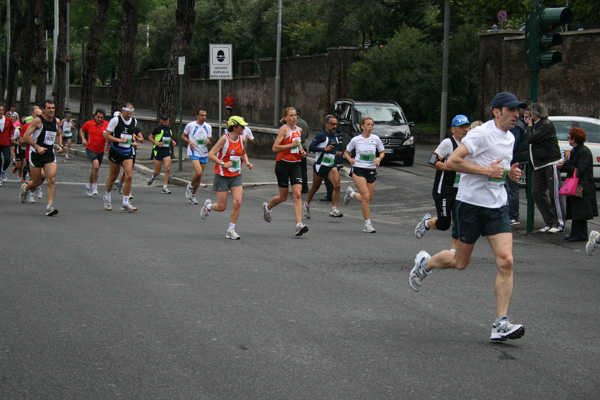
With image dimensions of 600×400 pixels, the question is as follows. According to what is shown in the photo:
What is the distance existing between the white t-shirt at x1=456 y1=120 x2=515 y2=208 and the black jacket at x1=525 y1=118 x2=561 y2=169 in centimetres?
667

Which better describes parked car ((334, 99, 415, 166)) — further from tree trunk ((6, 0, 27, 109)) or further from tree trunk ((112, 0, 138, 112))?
tree trunk ((6, 0, 27, 109))

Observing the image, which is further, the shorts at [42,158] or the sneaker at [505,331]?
the shorts at [42,158]

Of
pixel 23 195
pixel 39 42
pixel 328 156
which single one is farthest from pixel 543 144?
pixel 39 42

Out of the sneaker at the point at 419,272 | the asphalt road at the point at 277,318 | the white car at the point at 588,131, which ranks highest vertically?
the white car at the point at 588,131

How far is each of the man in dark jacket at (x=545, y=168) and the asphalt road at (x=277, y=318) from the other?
2.22ft

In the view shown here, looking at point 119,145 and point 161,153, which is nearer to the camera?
point 119,145

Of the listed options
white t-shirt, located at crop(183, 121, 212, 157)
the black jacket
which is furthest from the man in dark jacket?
white t-shirt, located at crop(183, 121, 212, 157)

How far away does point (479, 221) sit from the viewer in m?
6.91

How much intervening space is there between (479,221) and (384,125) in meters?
20.3

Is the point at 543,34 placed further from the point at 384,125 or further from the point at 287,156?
the point at 384,125

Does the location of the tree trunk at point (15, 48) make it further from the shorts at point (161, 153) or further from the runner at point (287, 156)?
the runner at point (287, 156)

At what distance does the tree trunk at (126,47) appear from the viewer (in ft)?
106

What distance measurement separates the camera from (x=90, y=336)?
6449 mm

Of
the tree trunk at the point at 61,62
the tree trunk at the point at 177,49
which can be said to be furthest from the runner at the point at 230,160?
the tree trunk at the point at 61,62
